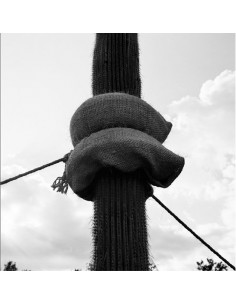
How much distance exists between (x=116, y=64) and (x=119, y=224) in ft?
2.03

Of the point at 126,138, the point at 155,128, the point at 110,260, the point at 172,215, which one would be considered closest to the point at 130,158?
the point at 126,138

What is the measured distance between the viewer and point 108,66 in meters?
1.53

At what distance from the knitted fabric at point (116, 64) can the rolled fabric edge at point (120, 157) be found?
25 centimetres

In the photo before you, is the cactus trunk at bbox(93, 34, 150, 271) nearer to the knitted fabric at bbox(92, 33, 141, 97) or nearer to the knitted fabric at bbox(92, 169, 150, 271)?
the knitted fabric at bbox(92, 169, 150, 271)

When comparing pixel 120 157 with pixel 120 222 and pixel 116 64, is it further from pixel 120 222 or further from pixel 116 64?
pixel 116 64

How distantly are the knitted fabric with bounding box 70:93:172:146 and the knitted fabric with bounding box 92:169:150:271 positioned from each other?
16 cm

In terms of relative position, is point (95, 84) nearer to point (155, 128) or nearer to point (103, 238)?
point (155, 128)

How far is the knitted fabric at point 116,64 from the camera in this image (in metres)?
1.52

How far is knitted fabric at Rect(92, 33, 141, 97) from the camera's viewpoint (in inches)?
59.7

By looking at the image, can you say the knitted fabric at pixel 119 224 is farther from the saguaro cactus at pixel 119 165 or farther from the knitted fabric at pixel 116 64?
the knitted fabric at pixel 116 64

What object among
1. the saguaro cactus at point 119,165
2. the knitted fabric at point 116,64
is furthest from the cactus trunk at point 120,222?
the knitted fabric at point 116,64

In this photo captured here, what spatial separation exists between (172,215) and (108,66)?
0.62 meters

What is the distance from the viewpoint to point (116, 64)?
5.04 feet

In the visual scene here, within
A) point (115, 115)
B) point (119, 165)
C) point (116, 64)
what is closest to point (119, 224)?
point (119, 165)
